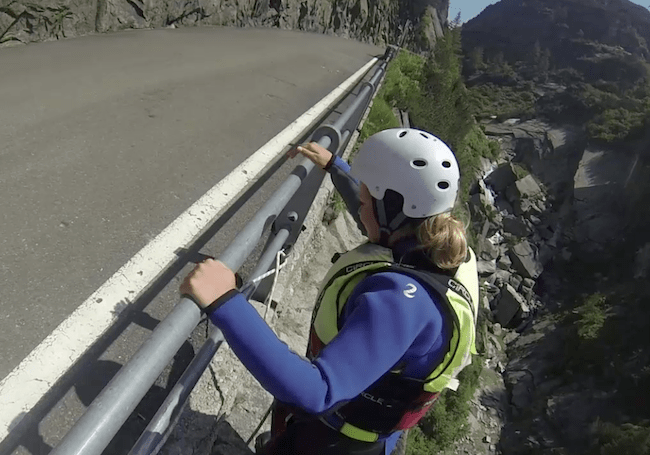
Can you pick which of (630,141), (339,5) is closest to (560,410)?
(339,5)

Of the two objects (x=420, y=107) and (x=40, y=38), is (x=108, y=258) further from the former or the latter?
(x=420, y=107)

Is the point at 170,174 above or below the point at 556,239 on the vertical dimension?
above

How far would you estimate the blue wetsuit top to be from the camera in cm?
164

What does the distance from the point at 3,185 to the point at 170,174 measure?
4.45 ft

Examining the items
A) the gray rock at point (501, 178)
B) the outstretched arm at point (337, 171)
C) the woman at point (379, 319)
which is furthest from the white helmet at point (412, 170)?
the gray rock at point (501, 178)

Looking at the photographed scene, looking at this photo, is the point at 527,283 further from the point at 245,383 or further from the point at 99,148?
the point at 245,383

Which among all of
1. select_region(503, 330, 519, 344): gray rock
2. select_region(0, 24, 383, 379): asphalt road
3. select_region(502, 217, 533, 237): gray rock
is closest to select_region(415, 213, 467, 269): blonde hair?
select_region(0, 24, 383, 379): asphalt road

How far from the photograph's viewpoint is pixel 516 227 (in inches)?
1764

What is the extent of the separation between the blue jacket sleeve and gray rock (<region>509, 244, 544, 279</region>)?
139ft

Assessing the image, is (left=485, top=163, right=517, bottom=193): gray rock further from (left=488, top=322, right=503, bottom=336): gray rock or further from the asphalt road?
the asphalt road

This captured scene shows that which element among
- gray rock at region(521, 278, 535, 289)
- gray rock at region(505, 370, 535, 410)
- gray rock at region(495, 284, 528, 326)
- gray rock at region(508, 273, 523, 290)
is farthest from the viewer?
gray rock at region(521, 278, 535, 289)

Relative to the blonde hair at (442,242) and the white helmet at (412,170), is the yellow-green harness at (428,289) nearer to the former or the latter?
the blonde hair at (442,242)

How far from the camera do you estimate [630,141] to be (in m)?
61.6

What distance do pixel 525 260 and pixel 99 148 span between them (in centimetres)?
4175
